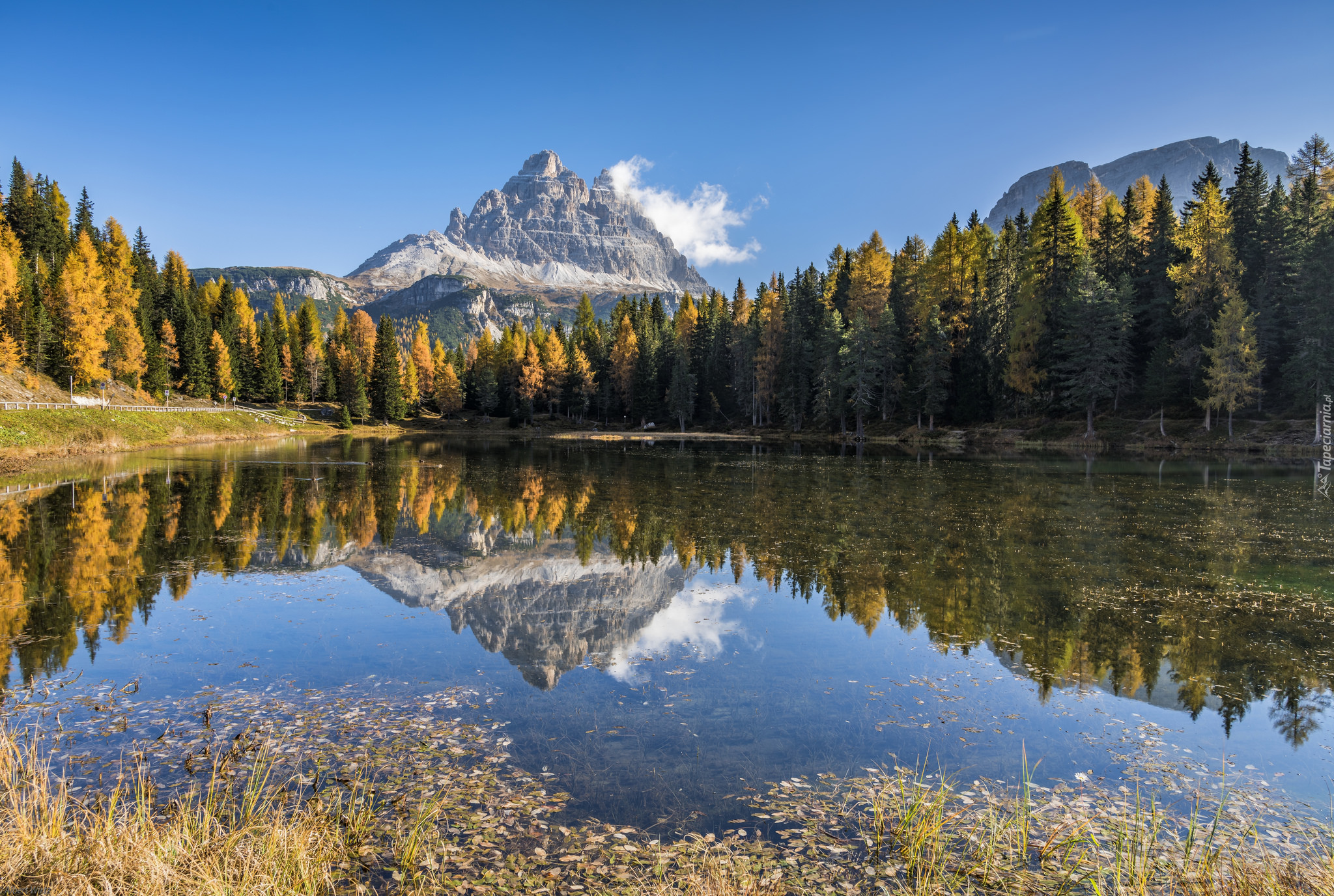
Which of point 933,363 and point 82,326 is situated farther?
point 933,363

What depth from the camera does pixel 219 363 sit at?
88375 millimetres

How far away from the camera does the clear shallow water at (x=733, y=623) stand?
810 centimetres

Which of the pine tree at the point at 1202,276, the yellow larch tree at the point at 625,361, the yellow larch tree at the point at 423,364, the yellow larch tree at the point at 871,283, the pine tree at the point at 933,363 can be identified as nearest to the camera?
the pine tree at the point at 1202,276

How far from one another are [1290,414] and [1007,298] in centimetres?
2396

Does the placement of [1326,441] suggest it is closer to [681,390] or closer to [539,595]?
[539,595]

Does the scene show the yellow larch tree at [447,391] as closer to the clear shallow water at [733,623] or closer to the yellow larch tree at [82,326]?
the yellow larch tree at [82,326]

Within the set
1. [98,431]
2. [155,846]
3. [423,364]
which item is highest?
[423,364]

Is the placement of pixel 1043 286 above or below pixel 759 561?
above

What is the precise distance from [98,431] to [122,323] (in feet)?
113

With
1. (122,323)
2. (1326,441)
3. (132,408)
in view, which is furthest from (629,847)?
(122,323)

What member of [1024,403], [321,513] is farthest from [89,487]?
[1024,403]

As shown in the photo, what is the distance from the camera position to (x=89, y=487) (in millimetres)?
28031

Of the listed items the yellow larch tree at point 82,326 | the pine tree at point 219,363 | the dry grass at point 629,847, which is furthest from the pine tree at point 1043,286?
the pine tree at point 219,363

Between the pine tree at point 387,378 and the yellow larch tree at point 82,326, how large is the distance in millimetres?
32943
